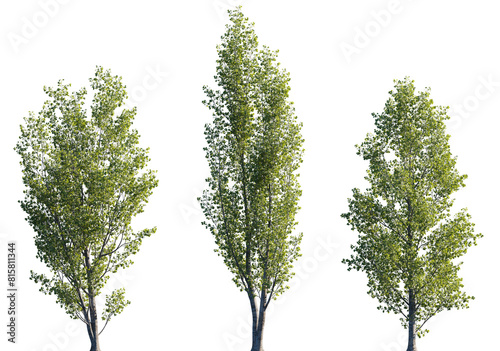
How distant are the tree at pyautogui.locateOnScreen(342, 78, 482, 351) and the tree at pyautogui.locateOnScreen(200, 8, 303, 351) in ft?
9.60

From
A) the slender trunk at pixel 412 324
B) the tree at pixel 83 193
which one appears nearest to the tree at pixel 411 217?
the slender trunk at pixel 412 324

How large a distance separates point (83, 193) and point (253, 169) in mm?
7064

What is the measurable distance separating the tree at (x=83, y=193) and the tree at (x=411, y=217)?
9.25 meters

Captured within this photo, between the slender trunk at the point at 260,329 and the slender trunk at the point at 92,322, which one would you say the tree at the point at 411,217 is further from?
the slender trunk at the point at 92,322

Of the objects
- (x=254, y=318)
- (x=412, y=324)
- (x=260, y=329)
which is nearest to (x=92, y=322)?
(x=254, y=318)

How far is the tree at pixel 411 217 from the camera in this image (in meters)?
25.7

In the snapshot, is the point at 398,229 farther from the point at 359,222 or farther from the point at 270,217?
the point at 270,217

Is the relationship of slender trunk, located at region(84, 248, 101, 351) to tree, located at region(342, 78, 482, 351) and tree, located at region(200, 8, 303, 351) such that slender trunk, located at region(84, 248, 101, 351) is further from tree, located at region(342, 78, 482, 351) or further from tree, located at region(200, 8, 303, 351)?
tree, located at region(342, 78, 482, 351)

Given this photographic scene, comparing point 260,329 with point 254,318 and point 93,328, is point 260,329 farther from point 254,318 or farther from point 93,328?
point 93,328

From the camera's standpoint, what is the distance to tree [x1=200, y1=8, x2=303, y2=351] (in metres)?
26.2

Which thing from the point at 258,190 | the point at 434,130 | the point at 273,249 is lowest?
the point at 273,249

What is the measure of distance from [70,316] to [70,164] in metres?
6.26

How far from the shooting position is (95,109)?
26734 mm

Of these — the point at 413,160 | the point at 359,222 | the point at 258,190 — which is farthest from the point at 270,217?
the point at 413,160
